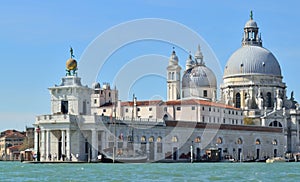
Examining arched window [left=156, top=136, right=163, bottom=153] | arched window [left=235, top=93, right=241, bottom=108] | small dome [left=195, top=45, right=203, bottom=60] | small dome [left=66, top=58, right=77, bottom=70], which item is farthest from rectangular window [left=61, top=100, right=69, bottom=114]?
arched window [left=235, top=93, right=241, bottom=108]

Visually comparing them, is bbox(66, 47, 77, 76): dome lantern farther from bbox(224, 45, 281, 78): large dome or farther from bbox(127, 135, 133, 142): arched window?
bbox(224, 45, 281, 78): large dome

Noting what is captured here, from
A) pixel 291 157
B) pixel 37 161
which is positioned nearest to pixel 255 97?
pixel 291 157

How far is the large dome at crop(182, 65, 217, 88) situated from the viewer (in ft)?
452

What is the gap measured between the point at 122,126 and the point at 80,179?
4255cm

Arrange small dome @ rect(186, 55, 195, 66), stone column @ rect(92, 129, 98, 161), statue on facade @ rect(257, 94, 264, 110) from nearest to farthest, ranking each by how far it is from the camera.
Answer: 1. stone column @ rect(92, 129, 98, 161)
2. statue on facade @ rect(257, 94, 264, 110)
3. small dome @ rect(186, 55, 195, 66)

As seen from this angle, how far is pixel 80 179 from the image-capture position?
54875 millimetres

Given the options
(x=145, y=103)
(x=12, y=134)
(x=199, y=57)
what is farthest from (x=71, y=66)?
(x=12, y=134)

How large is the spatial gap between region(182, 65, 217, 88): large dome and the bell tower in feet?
6.88

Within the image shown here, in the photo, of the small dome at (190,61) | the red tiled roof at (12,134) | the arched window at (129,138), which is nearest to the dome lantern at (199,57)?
the small dome at (190,61)

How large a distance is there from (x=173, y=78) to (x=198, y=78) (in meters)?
4.18

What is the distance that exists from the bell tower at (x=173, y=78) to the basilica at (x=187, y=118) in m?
0.15

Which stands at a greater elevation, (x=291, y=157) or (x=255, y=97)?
(x=255, y=97)

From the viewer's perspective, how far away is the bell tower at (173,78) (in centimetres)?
13538

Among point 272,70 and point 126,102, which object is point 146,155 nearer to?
point 126,102
